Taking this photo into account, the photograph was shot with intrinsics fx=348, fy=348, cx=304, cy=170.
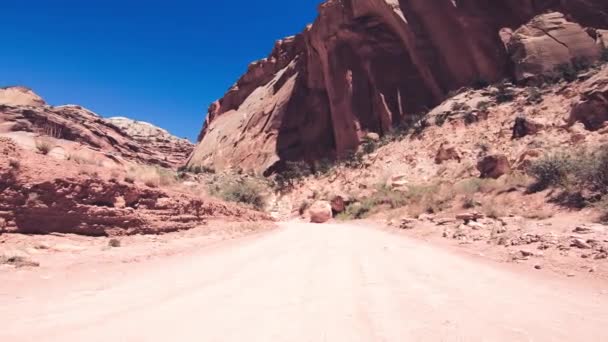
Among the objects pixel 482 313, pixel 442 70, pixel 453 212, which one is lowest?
pixel 482 313

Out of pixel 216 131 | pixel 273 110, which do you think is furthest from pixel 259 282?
pixel 216 131

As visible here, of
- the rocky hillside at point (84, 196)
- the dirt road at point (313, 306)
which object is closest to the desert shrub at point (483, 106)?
the rocky hillside at point (84, 196)

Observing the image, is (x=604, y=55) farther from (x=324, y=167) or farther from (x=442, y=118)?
(x=324, y=167)

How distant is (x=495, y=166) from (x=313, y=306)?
45.3 feet

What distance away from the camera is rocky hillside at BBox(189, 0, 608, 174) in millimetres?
25984

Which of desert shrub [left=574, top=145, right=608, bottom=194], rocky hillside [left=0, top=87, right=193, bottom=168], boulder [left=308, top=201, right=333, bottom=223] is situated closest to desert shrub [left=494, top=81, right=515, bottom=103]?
boulder [left=308, top=201, right=333, bottom=223]

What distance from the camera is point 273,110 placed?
45.4 m

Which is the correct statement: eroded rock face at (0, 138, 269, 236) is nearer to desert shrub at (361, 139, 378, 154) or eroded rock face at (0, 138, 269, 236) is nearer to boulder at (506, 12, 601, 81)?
desert shrub at (361, 139, 378, 154)

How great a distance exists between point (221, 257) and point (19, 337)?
4029mm

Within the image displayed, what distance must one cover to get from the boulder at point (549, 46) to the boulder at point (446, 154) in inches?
354

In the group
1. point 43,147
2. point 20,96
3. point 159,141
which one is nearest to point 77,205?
point 43,147

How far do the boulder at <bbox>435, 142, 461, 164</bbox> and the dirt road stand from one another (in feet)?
57.4

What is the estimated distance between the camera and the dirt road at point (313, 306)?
2611 mm

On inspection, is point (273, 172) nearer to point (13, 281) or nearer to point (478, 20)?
point (478, 20)
